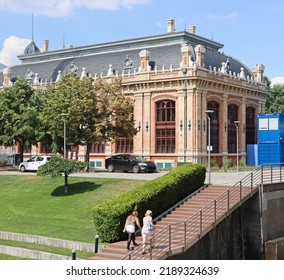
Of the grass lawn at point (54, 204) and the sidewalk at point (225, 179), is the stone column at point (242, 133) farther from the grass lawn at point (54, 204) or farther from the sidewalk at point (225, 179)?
the grass lawn at point (54, 204)

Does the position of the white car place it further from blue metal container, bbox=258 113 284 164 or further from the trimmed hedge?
blue metal container, bbox=258 113 284 164

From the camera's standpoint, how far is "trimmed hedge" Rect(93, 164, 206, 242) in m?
21.3

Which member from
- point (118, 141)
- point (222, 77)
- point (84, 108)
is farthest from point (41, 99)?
point (222, 77)

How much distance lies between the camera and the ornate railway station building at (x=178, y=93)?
51781 millimetres

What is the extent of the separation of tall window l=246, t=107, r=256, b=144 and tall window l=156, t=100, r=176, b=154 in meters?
12.1

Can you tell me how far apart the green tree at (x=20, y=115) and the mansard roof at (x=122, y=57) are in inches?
477

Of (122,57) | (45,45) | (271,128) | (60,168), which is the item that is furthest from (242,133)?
(45,45)

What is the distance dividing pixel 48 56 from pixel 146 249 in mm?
54150

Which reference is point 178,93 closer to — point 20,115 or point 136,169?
point 136,169

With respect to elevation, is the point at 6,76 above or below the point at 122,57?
below

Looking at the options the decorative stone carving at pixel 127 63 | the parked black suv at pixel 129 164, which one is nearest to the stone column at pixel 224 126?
the decorative stone carving at pixel 127 63

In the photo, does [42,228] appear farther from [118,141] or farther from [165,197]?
[118,141]

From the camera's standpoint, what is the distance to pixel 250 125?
202 ft

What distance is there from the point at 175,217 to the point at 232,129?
36.4 meters
